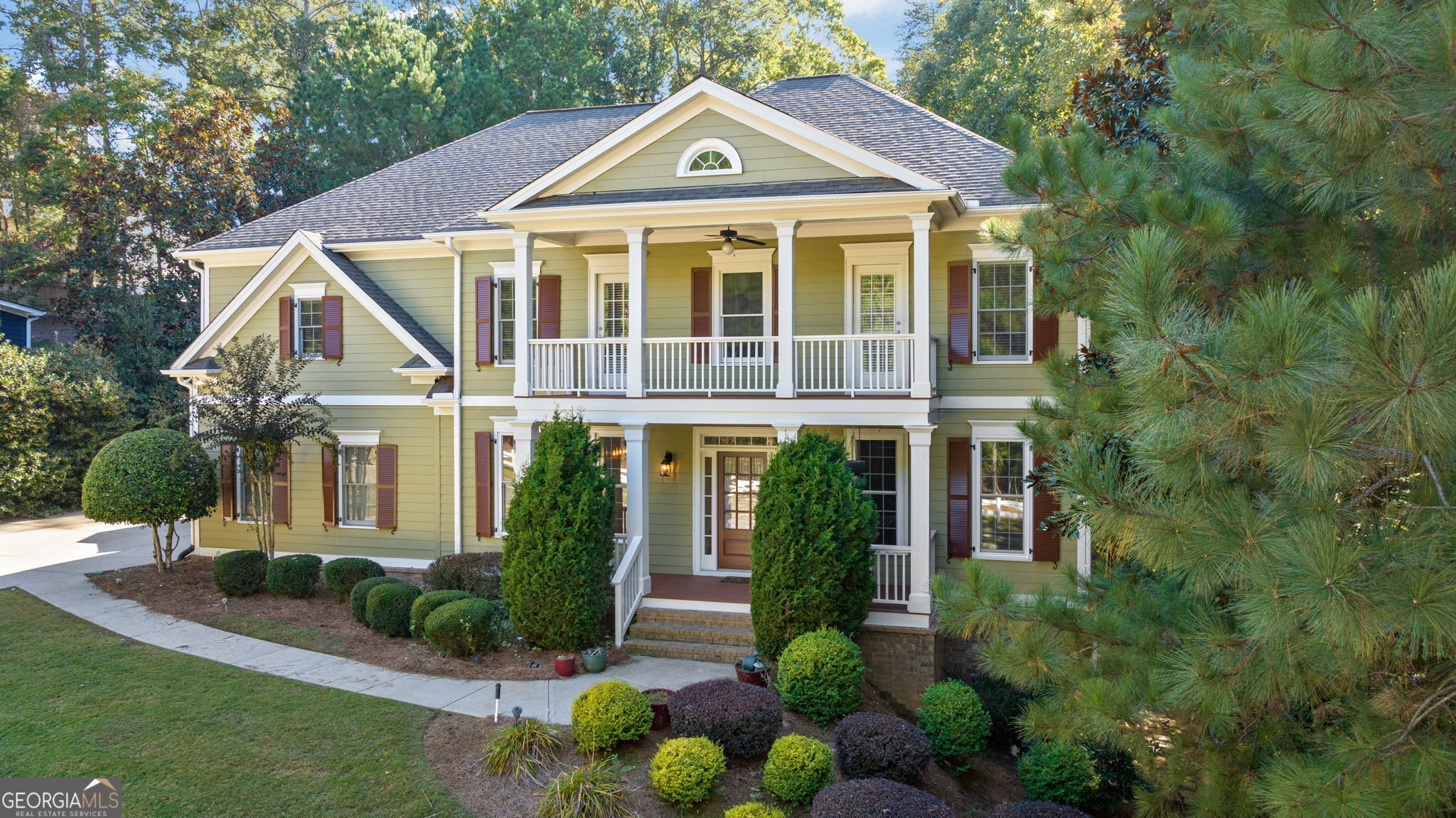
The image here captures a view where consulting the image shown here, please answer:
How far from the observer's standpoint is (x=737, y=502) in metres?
14.8

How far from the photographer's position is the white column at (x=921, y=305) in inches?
472

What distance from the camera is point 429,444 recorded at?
15875 millimetres

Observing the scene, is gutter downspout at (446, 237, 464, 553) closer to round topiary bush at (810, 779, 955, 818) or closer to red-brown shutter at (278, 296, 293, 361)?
red-brown shutter at (278, 296, 293, 361)

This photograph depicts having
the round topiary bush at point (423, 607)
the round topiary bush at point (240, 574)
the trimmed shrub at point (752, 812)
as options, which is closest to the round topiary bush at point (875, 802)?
the trimmed shrub at point (752, 812)

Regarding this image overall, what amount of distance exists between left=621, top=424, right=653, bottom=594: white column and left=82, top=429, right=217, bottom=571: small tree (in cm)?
790

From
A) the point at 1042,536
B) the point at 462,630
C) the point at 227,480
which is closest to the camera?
the point at 462,630

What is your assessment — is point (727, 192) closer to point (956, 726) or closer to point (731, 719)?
point (731, 719)

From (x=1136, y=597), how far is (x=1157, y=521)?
6.79 ft

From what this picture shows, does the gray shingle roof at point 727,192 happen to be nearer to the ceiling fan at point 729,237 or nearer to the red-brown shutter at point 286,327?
the ceiling fan at point 729,237

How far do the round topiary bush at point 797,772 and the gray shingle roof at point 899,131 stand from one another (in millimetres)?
8541

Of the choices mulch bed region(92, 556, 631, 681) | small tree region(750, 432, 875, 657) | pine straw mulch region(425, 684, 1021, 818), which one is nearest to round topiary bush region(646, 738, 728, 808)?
pine straw mulch region(425, 684, 1021, 818)

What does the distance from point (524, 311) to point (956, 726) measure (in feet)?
A: 27.8

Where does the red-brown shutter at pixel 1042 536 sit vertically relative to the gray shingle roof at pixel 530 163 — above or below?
below

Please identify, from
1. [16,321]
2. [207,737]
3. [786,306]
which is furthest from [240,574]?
[16,321]
